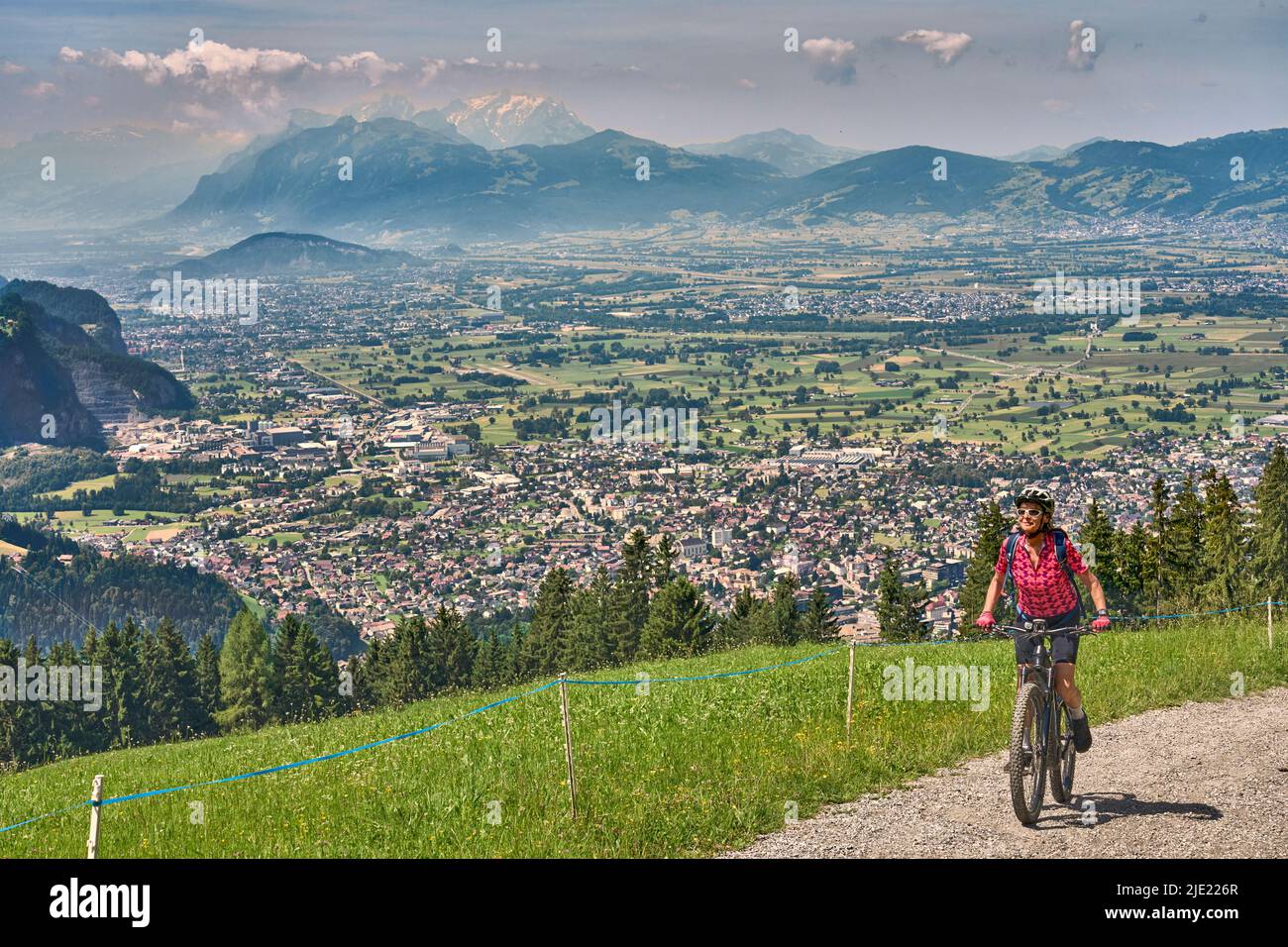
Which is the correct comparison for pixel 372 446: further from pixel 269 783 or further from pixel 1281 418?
pixel 269 783

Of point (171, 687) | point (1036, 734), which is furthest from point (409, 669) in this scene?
point (1036, 734)

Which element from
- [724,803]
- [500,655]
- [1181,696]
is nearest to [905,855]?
[724,803]

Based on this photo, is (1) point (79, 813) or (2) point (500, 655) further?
(2) point (500, 655)

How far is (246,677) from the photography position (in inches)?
2007

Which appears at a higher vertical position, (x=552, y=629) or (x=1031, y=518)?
(x=1031, y=518)

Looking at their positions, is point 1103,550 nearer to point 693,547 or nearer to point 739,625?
point 739,625

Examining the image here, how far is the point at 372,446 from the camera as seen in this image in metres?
135

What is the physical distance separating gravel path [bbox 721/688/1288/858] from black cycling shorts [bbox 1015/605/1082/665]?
137 centimetres

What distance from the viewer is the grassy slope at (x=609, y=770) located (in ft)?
37.1

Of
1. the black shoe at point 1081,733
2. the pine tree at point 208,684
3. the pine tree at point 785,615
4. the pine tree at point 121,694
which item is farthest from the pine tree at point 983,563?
the black shoe at point 1081,733

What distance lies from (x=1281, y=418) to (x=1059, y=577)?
12167 centimetres

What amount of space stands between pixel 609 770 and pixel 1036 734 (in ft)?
14.6

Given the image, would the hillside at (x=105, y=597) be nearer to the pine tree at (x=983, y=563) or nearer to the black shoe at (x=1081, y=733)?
the pine tree at (x=983, y=563)

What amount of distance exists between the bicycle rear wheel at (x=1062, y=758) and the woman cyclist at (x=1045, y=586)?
0.34 m
